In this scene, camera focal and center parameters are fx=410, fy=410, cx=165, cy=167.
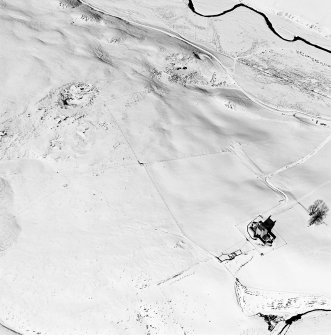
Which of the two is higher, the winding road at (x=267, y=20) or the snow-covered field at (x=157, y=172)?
the winding road at (x=267, y=20)

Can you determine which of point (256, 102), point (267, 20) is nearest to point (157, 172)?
point (256, 102)

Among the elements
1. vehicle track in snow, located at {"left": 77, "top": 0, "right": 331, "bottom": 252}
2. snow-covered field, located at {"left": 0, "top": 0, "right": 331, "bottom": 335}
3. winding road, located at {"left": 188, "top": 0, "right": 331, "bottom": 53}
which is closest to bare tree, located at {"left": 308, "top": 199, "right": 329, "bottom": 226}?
snow-covered field, located at {"left": 0, "top": 0, "right": 331, "bottom": 335}

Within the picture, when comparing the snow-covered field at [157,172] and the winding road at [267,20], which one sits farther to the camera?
the winding road at [267,20]

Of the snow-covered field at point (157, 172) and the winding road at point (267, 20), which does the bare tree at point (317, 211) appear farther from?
the winding road at point (267, 20)

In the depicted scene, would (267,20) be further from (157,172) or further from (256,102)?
(157,172)

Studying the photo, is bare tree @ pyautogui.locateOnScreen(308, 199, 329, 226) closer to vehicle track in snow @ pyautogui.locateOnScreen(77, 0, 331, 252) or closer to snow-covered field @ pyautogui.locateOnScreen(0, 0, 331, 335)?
snow-covered field @ pyautogui.locateOnScreen(0, 0, 331, 335)

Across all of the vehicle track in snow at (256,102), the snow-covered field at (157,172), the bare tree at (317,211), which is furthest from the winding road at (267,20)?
the bare tree at (317,211)
